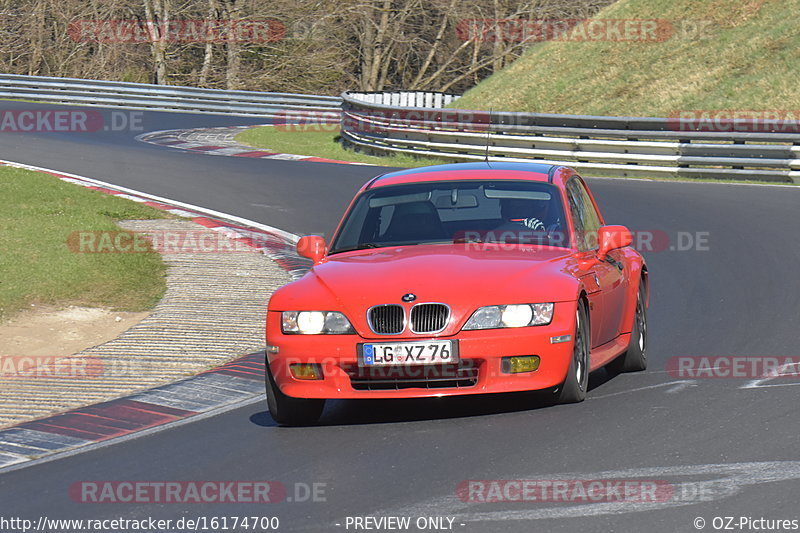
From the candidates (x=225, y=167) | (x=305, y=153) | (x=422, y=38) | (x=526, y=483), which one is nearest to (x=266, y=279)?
(x=526, y=483)

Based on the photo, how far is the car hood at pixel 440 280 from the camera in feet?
24.6

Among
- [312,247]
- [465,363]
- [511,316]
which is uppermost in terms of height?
[312,247]

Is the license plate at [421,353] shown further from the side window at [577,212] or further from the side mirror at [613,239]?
the side mirror at [613,239]

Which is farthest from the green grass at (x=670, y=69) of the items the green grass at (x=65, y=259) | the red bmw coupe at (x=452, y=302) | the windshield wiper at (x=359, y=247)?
the windshield wiper at (x=359, y=247)

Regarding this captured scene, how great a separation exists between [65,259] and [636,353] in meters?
7.76

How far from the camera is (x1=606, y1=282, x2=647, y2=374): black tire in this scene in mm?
9125

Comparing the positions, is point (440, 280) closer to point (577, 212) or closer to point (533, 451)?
point (533, 451)

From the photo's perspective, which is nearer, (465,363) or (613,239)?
(465,363)

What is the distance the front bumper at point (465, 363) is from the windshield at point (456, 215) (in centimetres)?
119

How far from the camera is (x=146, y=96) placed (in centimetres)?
3981

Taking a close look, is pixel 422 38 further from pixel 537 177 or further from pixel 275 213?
pixel 537 177

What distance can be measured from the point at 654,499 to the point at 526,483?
0.67 metres

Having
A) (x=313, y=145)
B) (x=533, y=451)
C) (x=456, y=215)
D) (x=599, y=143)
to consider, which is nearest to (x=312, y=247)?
(x=456, y=215)

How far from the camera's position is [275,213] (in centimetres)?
1919
